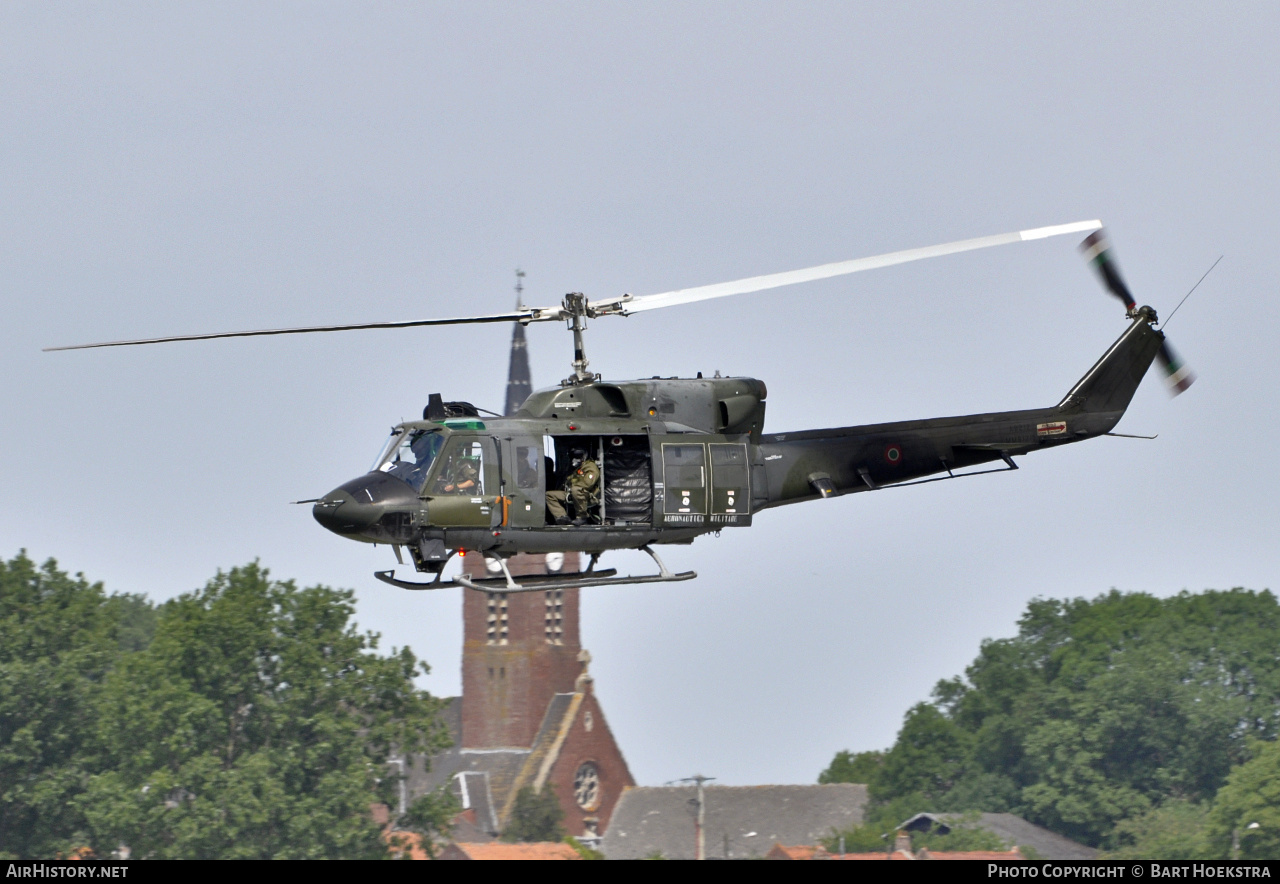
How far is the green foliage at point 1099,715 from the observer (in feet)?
376

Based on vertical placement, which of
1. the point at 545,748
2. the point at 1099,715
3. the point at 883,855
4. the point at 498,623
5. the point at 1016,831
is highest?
the point at 498,623

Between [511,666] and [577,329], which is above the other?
[511,666]

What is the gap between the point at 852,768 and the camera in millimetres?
139750

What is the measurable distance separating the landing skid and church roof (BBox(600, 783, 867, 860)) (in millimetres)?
100652

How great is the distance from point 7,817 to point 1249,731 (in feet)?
233

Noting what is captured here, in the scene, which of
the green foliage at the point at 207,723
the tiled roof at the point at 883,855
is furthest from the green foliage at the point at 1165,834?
the green foliage at the point at 207,723

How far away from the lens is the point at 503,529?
2573cm

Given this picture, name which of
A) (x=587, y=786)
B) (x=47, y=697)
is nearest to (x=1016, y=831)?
(x=587, y=786)

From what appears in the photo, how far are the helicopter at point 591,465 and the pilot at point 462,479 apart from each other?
0.02m

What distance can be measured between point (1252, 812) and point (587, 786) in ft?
242

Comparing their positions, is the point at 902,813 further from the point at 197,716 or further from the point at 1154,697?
the point at 197,716

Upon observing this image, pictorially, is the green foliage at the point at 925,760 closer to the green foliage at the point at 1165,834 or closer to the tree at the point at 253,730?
the green foliage at the point at 1165,834

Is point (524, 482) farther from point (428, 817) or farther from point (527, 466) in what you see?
point (428, 817)

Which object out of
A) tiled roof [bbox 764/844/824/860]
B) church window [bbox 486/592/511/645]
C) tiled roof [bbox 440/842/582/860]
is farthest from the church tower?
tiled roof [bbox 440/842/582/860]
